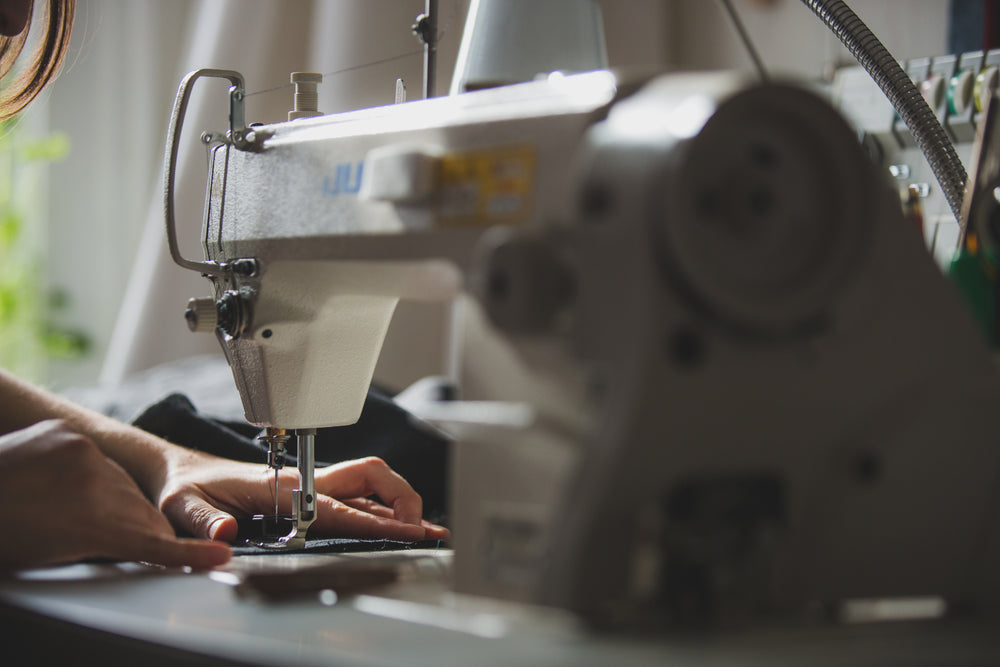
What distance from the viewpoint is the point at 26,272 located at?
373 cm

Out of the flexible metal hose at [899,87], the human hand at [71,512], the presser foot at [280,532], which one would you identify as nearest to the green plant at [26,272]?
the presser foot at [280,532]

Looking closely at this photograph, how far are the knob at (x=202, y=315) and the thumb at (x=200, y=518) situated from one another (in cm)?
17

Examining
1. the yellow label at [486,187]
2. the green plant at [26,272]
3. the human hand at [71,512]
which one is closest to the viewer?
the yellow label at [486,187]

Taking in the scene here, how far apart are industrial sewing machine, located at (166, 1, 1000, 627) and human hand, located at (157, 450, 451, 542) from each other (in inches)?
15.7

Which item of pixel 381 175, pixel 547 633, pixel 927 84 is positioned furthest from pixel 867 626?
pixel 927 84

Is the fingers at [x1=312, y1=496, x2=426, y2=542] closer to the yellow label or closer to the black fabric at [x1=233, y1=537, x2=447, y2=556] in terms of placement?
the black fabric at [x1=233, y1=537, x2=447, y2=556]

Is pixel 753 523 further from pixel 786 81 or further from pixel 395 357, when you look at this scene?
pixel 395 357

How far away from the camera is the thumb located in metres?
1.05

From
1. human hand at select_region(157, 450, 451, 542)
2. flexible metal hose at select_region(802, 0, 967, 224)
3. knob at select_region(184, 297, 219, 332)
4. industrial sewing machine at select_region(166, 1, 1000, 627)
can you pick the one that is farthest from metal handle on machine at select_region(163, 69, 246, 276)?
flexible metal hose at select_region(802, 0, 967, 224)

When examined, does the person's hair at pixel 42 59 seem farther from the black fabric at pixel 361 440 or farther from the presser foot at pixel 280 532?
the presser foot at pixel 280 532

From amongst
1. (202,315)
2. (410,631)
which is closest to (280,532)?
(202,315)

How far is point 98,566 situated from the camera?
0.90 metres

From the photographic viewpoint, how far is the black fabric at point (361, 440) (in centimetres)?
134

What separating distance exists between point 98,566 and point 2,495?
0.33 feet
